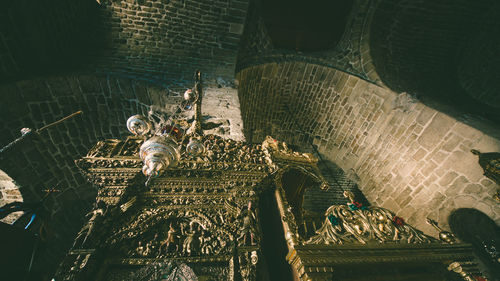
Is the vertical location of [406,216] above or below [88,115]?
below

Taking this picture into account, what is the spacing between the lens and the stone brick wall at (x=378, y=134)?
3.76m

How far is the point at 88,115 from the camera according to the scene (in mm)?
4395

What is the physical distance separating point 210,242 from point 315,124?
6179 mm

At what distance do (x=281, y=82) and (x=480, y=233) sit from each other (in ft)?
19.3

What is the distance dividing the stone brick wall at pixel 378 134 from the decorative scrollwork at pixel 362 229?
3.17m

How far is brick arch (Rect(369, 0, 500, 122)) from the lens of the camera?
556 centimetres

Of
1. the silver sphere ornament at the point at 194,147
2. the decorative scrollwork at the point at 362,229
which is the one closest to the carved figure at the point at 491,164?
the decorative scrollwork at the point at 362,229

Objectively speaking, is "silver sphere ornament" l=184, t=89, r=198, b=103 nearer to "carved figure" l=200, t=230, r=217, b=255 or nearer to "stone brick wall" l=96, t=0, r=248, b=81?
"carved figure" l=200, t=230, r=217, b=255

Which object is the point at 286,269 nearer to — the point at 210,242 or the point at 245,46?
the point at 210,242

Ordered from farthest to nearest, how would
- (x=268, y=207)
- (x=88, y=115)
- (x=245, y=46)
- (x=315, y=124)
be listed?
1. (x=315, y=124)
2. (x=245, y=46)
3. (x=88, y=115)
4. (x=268, y=207)

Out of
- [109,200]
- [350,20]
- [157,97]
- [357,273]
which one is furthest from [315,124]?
[109,200]

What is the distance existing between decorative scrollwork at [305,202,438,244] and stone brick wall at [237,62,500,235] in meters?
3.17

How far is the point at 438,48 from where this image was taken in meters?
6.22

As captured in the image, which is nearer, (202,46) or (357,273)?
(357,273)
